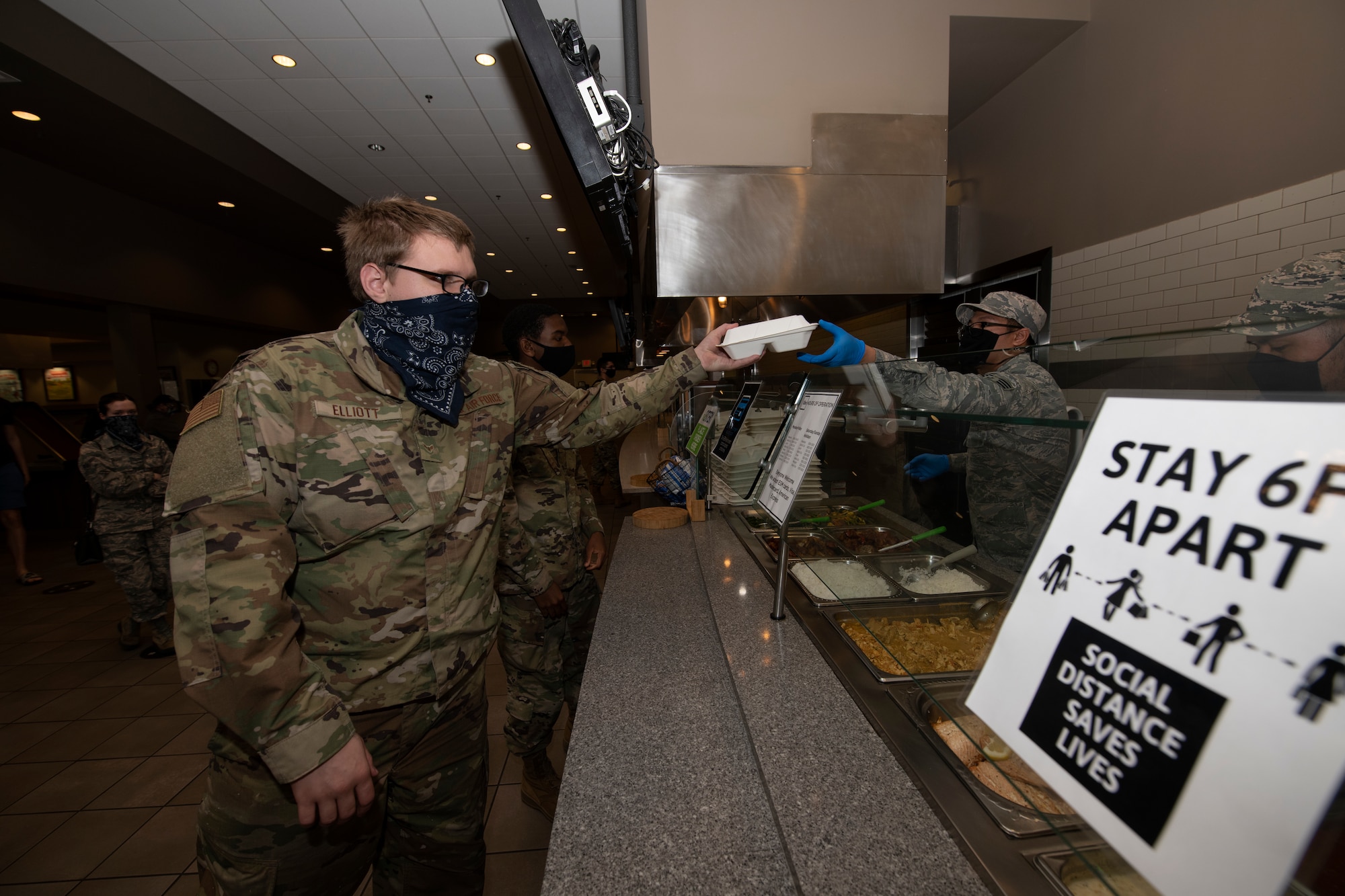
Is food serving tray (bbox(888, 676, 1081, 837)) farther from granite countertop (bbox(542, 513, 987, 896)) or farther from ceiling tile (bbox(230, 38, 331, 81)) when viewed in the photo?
ceiling tile (bbox(230, 38, 331, 81))

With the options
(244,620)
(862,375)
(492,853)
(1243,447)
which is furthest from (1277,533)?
(492,853)

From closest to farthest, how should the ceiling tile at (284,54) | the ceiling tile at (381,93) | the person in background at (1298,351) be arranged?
1. the person in background at (1298,351)
2. the ceiling tile at (284,54)
3. the ceiling tile at (381,93)

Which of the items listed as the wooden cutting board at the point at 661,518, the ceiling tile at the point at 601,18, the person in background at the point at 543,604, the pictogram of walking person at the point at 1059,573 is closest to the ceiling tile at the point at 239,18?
the ceiling tile at the point at 601,18

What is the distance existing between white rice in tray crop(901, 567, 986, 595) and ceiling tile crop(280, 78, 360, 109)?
501 centimetres

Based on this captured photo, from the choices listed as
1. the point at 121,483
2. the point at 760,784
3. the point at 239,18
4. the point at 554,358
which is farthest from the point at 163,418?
the point at 760,784

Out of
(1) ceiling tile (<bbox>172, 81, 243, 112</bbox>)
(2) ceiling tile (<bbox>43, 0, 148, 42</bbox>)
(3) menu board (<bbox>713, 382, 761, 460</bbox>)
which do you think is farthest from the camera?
(1) ceiling tile (<bbox>172, 81, 243, 112</bbox>)

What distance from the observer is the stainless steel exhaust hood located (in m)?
2.53

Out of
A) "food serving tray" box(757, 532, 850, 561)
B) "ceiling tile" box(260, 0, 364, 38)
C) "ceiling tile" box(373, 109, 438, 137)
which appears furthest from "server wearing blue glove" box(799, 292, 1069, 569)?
"ceiling tile" box(373, 109, 438, 137)

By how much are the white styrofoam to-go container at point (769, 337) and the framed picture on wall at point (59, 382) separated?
42.1 feet

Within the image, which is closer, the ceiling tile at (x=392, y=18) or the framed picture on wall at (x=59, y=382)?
the ceiling tile at (x=392, y=18)

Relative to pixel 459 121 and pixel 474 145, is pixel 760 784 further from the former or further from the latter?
pixel 474 145

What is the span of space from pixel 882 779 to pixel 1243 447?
0.75 m

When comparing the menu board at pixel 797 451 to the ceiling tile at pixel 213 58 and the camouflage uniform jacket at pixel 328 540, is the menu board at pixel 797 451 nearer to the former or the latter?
the camouflage uniform jacket at pixel 328 540

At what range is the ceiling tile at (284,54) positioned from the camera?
3.51m
